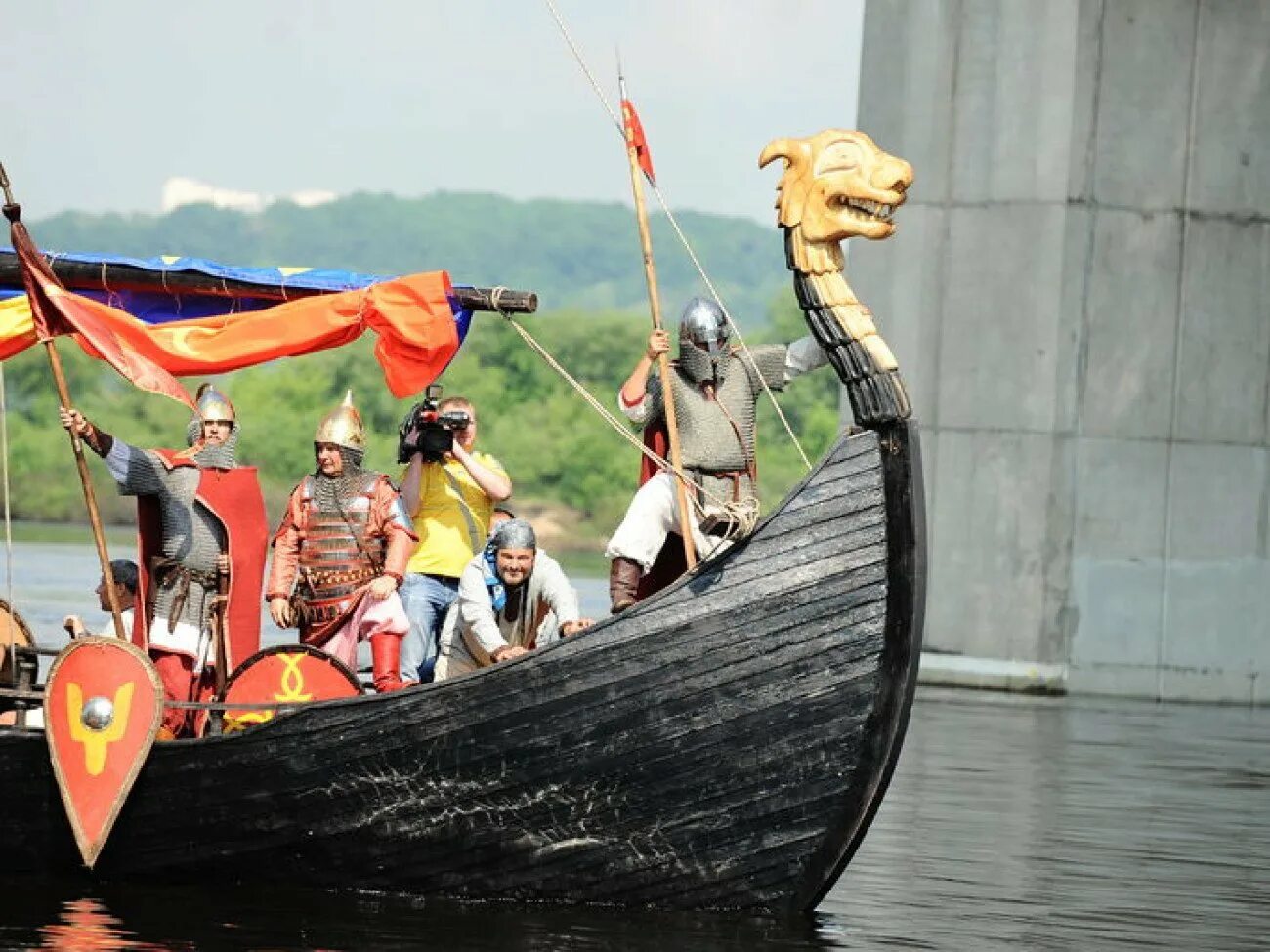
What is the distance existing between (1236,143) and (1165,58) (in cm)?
86

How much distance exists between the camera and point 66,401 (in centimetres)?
Answer: 1064

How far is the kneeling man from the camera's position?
1120cm

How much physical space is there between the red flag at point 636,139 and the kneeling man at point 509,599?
1416 millimetres

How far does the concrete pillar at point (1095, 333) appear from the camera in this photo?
21.5 metres

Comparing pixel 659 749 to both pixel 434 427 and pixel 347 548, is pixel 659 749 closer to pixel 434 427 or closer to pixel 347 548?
pixel 347 548

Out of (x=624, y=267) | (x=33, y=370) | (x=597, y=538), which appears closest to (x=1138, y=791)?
(x=597, y=538)

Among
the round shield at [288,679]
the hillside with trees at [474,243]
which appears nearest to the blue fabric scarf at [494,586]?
the round shield at [288,679]

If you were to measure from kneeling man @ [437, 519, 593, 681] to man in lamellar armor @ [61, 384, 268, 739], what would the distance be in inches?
37.3

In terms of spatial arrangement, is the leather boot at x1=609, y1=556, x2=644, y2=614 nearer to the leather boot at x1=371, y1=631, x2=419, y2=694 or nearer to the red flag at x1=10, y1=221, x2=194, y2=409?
the leather boot at x1=371, y1=631, x2=419, y2=694

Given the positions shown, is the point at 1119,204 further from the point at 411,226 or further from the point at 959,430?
the point at 411,226

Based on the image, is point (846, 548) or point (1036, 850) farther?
point (1036, 850)

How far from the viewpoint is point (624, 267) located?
177 metres

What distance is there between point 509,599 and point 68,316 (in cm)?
198

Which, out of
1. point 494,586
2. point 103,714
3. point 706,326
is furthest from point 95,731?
point 706,326
